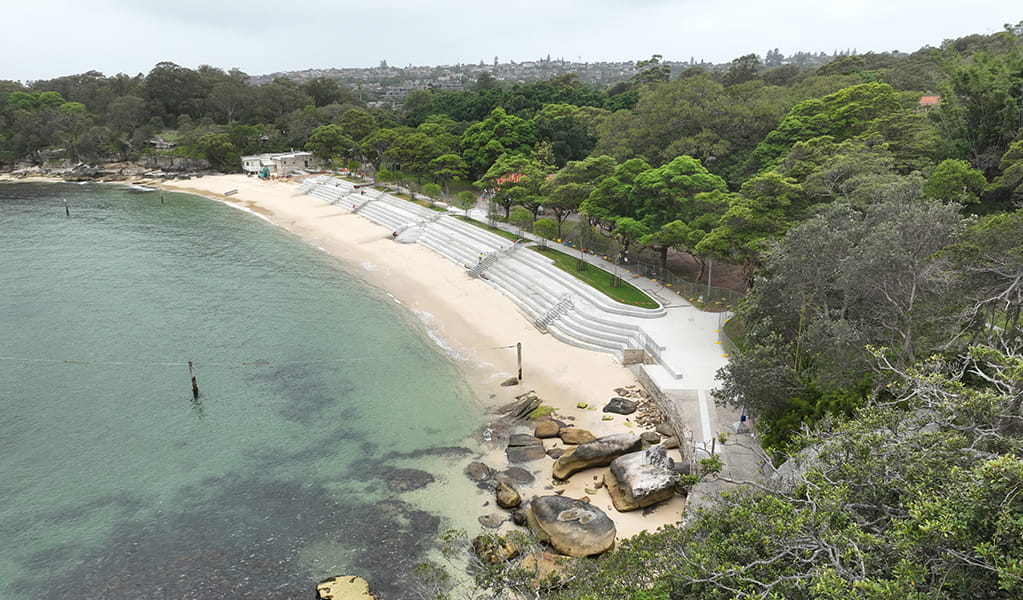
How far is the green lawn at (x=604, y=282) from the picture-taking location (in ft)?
106

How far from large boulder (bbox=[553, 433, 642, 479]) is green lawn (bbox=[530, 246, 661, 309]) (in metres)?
A: 11.3

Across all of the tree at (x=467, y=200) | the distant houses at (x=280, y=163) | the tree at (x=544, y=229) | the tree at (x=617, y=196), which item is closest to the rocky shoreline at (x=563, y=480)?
the tree at (x=617, y=196)

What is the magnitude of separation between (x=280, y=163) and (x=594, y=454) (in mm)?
74337

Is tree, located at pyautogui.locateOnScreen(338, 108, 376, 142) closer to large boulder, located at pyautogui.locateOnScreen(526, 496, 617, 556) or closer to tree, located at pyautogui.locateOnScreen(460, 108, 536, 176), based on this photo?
tree, located at pyautogui.locateOnScreen(460, 108, 536, 176)

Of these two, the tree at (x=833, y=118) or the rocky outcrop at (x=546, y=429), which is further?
the tree at (x=833, y=118)

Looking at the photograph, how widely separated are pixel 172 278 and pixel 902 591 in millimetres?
46808

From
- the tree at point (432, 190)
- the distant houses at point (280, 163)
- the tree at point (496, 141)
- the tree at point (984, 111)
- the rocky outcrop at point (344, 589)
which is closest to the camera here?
the rocky outcrop at point (344, 589)

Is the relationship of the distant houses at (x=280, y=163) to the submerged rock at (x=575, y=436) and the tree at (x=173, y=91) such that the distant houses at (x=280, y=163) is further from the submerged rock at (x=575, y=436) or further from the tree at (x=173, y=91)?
the submerged rock at (x=575, y=436)

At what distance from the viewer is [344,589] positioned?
1650cm

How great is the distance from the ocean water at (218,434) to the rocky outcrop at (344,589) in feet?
1.23

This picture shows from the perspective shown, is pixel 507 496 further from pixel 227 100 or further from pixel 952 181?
pixel 227 100

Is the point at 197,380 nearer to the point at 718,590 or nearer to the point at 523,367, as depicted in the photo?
the point at 523,367

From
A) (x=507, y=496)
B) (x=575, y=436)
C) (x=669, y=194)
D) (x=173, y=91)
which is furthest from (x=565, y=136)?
(x=173, y=91)

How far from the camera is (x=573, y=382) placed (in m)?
27.5
